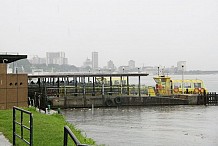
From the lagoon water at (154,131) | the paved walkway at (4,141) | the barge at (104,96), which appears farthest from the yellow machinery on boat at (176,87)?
the paved walkway at (4,141)

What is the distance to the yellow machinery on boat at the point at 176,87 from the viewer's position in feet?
167

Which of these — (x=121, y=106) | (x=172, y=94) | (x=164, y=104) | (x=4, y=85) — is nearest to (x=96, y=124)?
(x=4, y=85)

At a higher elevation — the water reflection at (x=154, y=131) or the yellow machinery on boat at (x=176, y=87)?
the yellow machinery on boat at (x=176, y=87)

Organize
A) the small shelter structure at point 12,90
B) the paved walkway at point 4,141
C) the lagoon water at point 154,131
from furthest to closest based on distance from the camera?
the small shelter structure at point 12,90 < the lagoon water at point 154,131 < the paved walkway at point 4,141

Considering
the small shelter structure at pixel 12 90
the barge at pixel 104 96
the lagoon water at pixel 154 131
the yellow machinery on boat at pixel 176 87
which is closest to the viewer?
the lagoon water at pixel 154 131

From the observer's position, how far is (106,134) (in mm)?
22141

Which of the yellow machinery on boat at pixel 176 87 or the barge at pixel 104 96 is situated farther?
the yellow machinery on boat at pixel 176 87

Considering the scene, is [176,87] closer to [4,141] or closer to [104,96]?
[104,96]

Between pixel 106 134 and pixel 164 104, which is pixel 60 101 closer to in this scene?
pixel 164 104

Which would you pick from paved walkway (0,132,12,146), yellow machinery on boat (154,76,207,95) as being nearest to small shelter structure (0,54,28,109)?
paved walkway (0,132,12,146)

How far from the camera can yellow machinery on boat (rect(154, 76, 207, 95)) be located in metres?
51.0

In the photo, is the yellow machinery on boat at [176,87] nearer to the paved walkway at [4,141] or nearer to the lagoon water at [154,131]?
the lagoon water at [154,131]

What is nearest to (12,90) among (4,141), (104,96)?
(4,141)

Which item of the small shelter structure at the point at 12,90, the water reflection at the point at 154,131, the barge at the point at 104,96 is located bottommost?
the water reflection at the point at 154,131
